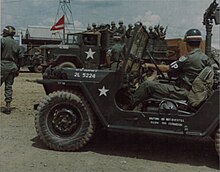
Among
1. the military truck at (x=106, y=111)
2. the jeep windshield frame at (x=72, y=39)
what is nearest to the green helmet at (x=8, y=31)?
the military truck at (x=106, y=111)

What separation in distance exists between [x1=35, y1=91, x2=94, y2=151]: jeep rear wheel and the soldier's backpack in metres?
1.32

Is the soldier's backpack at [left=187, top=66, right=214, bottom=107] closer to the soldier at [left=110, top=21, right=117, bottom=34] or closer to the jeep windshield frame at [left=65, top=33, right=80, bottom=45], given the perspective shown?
the jeep windshield frame at [left=65, top=33, right=80, bottom=45]

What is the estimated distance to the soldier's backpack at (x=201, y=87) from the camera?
4711 millimetres

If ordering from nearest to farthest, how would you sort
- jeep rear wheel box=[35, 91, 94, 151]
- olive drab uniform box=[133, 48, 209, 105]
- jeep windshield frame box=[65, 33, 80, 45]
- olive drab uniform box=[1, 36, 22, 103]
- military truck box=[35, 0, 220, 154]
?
military truck box=[35, 0, 220, 154]
olive drab uniform box=[133, 48, 209, 105]
jeep rear wheel box=[35, 91, 94, 151]
olive drab uniform box=[1, 36, 22, 103]
jeep windshield frame box=[65, 33, 80, 45]

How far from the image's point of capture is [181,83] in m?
5.01

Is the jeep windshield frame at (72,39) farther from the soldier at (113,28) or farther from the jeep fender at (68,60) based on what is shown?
the soldier at (113,28)

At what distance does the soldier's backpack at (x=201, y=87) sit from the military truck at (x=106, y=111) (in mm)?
75

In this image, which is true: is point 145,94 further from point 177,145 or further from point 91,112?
point 177,145

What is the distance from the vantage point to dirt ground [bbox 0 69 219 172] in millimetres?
4492

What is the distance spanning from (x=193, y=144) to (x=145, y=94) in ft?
4.39

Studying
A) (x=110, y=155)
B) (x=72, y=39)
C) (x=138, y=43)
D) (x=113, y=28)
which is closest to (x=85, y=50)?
(x=72, y=39)

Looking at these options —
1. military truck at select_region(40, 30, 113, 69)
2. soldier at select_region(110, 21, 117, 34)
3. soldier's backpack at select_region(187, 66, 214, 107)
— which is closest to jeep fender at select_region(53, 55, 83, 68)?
military truck at select_region(40, 30, 113, 69)

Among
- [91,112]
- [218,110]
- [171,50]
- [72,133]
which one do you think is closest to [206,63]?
[218,110]

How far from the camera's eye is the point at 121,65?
199 inches
